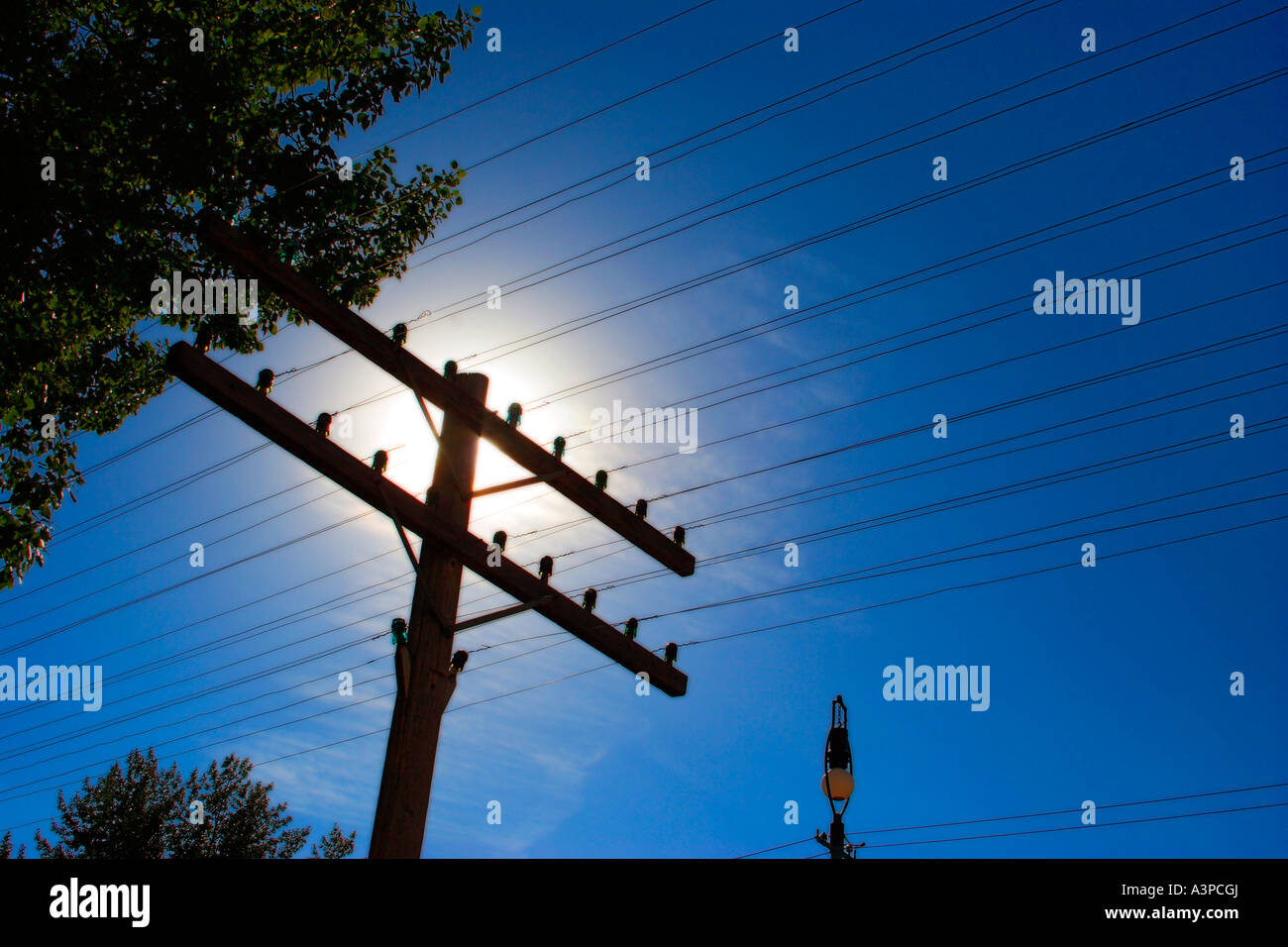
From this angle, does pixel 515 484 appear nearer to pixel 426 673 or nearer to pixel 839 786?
pixel 426 673

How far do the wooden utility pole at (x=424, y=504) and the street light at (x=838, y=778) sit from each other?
184 cm

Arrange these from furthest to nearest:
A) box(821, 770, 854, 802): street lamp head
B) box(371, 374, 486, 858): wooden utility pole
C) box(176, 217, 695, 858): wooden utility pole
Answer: box(821, 770, 854, 802): street lamp head < box(176, 217, 695, 858): wooden utility pole < box(371, 374, 486, 858): wooden utility pole

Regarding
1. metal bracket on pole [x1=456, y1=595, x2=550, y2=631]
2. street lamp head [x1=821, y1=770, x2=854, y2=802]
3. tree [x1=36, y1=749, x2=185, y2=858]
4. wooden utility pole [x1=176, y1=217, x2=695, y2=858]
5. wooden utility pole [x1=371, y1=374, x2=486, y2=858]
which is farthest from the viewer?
tree [x1=36, y1=749, x2=185, y2=858]

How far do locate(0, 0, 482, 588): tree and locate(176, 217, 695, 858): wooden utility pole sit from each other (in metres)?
2.97

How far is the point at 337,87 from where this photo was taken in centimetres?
1212

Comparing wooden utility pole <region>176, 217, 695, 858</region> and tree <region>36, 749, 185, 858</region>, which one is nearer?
wooden utility pole <region>176, 217, 695, 858</region>

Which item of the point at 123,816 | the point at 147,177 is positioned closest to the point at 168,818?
the point at 123,816

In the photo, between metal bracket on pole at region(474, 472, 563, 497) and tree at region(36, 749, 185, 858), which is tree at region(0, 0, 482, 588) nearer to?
metal bracket on pole at region(474, 472, 563, 497)

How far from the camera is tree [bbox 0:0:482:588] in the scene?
10.8 meters

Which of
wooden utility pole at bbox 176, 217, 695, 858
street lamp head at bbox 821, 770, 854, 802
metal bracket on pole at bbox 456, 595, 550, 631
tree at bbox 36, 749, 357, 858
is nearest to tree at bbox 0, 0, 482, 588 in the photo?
wooden utility pole at bbox 176, 217, 695, 858

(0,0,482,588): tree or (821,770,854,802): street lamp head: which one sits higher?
(0,0,482,588): tree

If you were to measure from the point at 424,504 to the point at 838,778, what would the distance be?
5236 mm
